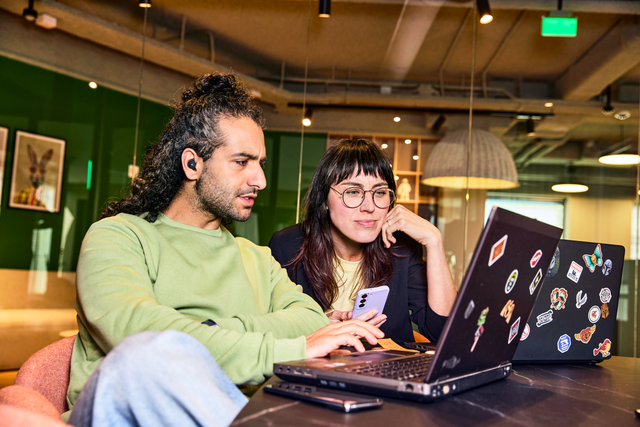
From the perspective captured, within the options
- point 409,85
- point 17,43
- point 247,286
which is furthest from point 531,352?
point 17,43

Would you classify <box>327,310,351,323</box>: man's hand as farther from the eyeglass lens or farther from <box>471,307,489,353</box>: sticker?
<box>471,307,489,353</box>: sticker

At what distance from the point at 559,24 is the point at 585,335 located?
385 centimetres

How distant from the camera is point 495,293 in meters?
0.80

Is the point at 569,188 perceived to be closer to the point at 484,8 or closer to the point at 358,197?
the point at 484,8

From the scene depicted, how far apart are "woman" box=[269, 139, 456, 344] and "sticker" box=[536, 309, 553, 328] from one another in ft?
2.16

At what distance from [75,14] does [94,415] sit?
435 cm

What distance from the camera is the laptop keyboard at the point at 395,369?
825 mm

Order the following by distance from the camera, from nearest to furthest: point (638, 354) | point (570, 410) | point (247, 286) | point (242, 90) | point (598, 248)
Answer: point (570, 410)
point (598, 248)
point (247, 286)
point (242, 90)
point (638, 354)

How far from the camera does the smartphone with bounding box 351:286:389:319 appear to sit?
1674 mm

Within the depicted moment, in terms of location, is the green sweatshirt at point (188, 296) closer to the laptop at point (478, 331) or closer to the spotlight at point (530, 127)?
the laptop at point (478, 331)

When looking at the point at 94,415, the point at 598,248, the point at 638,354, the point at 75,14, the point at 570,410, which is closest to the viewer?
the point at 94,415

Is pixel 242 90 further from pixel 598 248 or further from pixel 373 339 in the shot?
pixel 598 248

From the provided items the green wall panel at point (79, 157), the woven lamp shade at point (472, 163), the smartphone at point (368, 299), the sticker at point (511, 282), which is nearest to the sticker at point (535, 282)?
the sticker at point (511, 282)

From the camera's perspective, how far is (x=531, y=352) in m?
1.26
